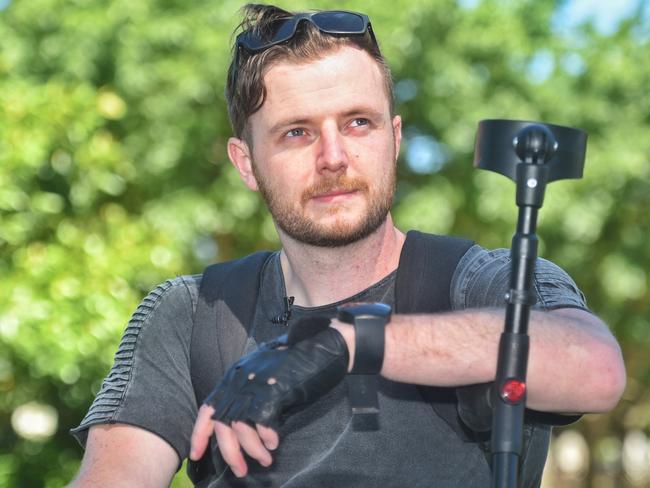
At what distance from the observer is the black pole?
2.18 m

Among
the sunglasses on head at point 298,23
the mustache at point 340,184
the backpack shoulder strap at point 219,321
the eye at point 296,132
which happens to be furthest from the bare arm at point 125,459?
the sunglasses on head at point 298,23

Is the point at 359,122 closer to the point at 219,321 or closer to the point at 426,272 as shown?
the point at 426,272

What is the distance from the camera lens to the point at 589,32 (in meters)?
11.9

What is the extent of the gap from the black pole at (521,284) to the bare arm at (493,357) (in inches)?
7.3

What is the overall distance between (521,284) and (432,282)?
30.3 inches

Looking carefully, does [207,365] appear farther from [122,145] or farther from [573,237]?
[573,237]

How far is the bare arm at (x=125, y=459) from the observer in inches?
118

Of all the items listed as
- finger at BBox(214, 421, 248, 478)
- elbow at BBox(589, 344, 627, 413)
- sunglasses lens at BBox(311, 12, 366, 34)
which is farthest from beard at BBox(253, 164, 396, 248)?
finger at BBox(214, 421, 248, 478)

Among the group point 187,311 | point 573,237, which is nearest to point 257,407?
point 187,311

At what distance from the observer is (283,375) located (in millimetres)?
2252

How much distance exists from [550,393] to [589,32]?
10.1m

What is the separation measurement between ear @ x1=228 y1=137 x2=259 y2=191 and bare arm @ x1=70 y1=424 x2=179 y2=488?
91 cm

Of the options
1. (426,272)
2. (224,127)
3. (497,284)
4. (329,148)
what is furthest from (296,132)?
(224,127)

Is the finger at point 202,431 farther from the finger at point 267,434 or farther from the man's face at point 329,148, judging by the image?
the man's face at point 329,148
